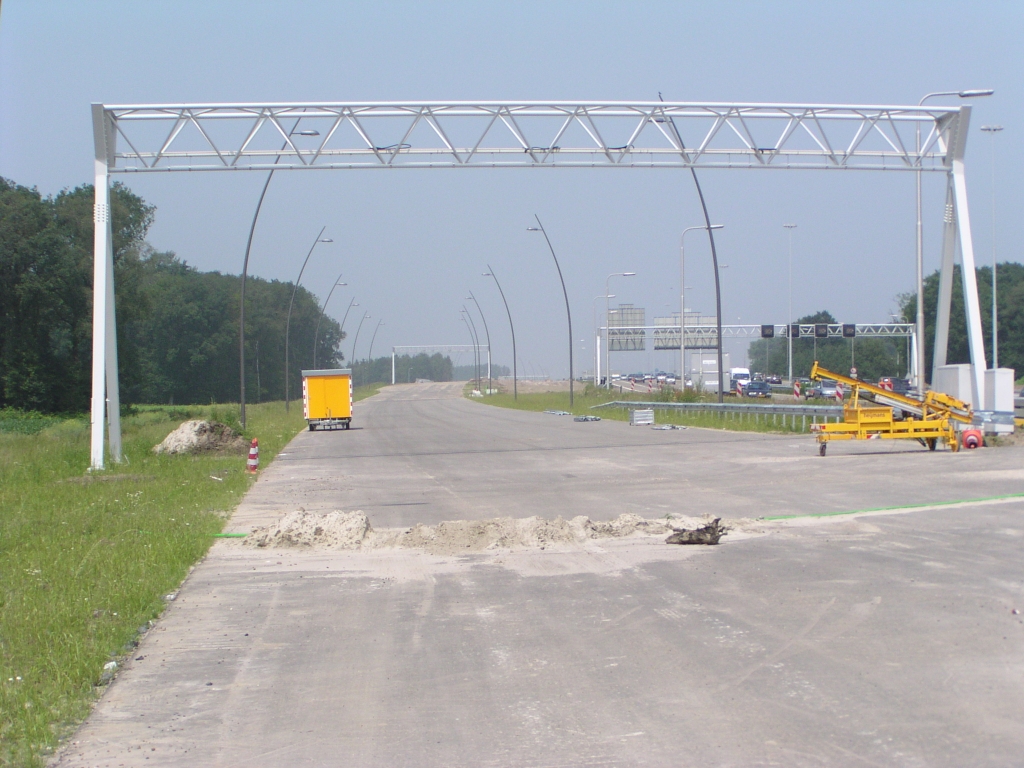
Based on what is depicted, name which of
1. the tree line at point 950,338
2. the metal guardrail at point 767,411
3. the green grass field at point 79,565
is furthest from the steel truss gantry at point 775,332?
the green grass field at point 79,565

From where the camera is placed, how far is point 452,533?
12.3 metres

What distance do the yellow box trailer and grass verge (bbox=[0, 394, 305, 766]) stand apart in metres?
22.7

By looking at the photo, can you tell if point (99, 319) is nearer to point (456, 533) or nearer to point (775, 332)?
point (456, 533)

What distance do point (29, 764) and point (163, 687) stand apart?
1.41 metres

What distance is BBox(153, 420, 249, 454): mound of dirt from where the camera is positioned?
2699 centimetres

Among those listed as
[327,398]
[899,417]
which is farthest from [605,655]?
[327,398]

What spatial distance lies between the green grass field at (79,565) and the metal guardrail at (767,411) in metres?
19.3

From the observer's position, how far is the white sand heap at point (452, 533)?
11891 mm

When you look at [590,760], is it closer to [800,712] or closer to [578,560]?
[800,712]

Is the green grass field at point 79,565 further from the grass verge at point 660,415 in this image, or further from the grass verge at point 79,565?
the grass verge at point 660,415

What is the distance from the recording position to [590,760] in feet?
16.4

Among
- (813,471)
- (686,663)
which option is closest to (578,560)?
(686,663)

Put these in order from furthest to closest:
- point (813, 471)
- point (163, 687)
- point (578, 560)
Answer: point (813, 471) → point (578, 560) → point (163, 687)

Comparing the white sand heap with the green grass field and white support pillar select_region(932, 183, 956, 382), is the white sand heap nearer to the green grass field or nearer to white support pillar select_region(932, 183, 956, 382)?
the green grass field
